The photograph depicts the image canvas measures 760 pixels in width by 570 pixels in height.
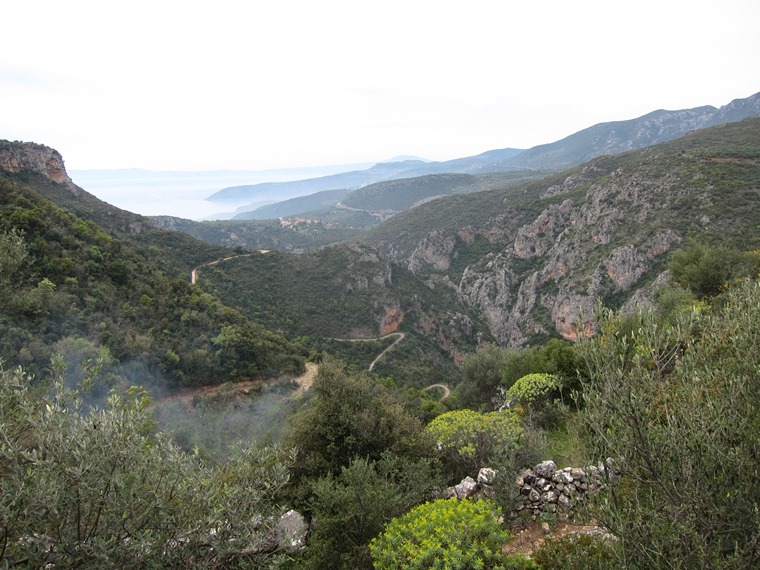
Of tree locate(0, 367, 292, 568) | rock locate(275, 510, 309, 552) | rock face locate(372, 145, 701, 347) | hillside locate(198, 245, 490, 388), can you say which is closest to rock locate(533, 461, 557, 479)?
rock locate(275, 510, 309, 552)

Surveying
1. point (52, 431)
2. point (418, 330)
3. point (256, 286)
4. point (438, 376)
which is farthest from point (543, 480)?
point (418, 330)

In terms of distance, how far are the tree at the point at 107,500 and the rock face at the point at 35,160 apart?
197ft

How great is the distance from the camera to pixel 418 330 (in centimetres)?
5925

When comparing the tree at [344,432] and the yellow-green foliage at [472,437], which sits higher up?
the tree at [344,432]

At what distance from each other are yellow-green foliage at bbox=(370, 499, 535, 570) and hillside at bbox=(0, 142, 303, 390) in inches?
545

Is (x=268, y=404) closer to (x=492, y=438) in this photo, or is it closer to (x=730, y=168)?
(x=492, y=438)

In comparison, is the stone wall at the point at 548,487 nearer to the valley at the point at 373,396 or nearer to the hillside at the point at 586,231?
the valley at the point at 373,396

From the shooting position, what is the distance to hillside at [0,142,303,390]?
17.0 m

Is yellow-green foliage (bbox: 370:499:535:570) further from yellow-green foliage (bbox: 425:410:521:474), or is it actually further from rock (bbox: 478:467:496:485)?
yellow-green foliage (bbox: 425:410:521:474)

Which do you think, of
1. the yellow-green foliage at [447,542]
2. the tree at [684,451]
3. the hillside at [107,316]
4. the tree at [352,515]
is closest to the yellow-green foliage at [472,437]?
the tree at [352,515]

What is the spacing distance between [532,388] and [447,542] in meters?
10.3

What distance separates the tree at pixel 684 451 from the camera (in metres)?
4.02

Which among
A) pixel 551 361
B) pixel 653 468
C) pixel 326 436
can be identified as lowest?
pixel 551 361

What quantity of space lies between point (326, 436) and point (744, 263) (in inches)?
966
